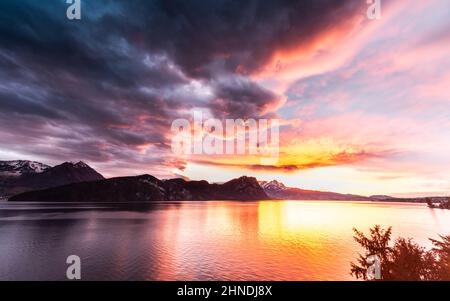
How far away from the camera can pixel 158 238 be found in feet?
263

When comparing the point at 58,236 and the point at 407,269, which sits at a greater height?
the point at 407,269

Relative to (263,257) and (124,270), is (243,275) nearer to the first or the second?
(263,257)

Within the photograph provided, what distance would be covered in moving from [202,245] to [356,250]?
41360 mm

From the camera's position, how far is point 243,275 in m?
45.0

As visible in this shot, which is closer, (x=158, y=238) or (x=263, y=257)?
(x=263, y=257)
